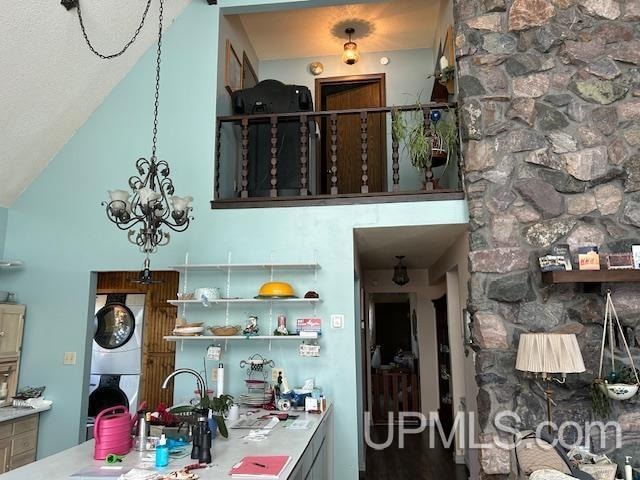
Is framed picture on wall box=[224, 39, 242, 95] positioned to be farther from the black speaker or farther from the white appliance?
the white appliance

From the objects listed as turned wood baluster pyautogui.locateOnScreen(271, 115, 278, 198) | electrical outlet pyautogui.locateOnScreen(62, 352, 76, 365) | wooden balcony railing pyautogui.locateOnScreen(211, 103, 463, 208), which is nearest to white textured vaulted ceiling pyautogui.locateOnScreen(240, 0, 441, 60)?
wooden balcony railing pyautogui.locateOnScreen(211, 103, 463, 208)

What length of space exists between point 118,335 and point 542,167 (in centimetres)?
491

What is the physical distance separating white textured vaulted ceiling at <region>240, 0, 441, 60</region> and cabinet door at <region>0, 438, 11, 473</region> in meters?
4.61

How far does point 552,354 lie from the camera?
307 centimetres

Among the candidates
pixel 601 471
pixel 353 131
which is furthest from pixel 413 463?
pixel 353 131

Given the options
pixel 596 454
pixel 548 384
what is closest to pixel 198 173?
pixel 548 384

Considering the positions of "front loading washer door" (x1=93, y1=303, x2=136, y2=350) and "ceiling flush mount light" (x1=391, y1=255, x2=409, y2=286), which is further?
"ceiling flush mount light" (x1=391, y1=255, x2=409, y2=286)

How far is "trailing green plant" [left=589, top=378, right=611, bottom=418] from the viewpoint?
10.6 feet

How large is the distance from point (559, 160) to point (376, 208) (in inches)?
57.0

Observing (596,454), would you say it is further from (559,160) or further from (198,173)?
(198,173)

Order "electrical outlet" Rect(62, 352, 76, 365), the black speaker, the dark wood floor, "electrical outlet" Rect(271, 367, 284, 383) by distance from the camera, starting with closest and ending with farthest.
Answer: "electrical outlet" Rect(271, 367, 284, 383), "electrical outlet" Rect(62, 352, 76, 365), the black speaker, the dark wood floor

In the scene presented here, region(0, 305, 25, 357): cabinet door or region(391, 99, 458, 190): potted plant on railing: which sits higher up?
region(391, 99, 458, 190): potted plant on railing

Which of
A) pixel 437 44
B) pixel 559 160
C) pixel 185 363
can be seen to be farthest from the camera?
pixel 437 44

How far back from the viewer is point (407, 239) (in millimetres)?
4629
